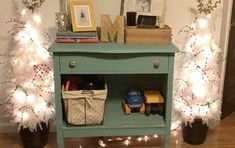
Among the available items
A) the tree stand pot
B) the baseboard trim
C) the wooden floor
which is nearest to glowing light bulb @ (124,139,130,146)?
the wooden floor

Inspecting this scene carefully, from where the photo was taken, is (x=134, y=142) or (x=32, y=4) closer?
(x=32, y=4)

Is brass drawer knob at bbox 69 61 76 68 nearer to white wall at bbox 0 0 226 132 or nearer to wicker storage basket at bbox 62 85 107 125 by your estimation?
wicker storage basket at bbox 62 85 107 125

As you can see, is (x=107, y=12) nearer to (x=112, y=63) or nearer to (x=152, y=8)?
(x=152, y=8)

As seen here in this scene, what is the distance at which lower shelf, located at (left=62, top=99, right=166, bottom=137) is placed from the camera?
Answer: 2102 mm

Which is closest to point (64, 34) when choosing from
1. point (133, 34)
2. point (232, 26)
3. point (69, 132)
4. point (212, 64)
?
point (133, 34)

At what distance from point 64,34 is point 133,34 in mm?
471

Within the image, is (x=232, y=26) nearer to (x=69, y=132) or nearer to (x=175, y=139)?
(x=175, y=139)

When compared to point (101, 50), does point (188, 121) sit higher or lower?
lower

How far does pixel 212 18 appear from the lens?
2.51 metres

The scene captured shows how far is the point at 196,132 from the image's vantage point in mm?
2484

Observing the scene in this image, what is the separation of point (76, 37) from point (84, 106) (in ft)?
1.56

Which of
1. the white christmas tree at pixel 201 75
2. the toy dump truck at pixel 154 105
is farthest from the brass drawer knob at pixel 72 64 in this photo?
the white christmas tree at pixel 201 75

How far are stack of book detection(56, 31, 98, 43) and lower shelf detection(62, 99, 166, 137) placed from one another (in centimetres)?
58

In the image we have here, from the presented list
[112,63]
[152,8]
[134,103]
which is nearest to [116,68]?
[112,63]
